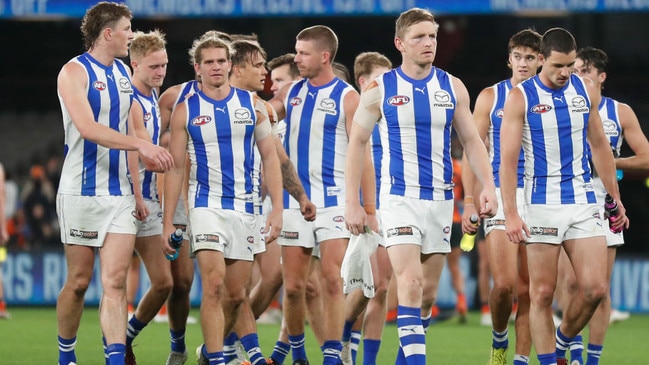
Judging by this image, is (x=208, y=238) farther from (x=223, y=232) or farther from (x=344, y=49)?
(x=344, y=49)

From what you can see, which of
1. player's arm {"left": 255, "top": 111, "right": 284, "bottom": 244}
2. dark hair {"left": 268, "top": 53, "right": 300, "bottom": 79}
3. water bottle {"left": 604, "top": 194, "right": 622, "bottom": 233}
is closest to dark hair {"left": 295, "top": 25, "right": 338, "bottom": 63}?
dark hair {"left": 268, "top": 53, "right": 300, "bottom": 79}

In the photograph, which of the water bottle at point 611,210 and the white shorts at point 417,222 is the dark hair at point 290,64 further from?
the water bottle at point 611,210

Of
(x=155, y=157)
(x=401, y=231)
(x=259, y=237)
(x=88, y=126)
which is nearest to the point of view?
(x=155, y=157)

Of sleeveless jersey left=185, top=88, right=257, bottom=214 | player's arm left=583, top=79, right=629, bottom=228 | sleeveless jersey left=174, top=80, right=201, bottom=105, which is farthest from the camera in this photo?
sleeveless jersey left=174, top=80, right=201, bottom=105

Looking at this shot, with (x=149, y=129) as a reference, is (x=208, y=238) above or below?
below

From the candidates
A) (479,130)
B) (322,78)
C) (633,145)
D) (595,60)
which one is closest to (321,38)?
(322,78)

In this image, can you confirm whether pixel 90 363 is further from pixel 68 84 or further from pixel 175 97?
pixel 68 84

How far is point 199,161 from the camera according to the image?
7.86m

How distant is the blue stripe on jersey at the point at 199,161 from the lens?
7.79 meters

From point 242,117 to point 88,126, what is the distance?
113 centimetres

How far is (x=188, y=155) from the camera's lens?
802 cm

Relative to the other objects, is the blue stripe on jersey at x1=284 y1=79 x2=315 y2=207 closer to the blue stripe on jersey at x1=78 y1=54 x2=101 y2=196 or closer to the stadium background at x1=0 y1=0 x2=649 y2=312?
the blue stripe on jersey at x1=78 y1=54 x2=101 y2=196

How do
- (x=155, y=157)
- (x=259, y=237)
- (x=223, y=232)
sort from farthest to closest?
(x=259, y=237) → (x=223, y=232) → (x=155, y=157)

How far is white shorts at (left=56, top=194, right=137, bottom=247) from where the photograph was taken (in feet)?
24.2
